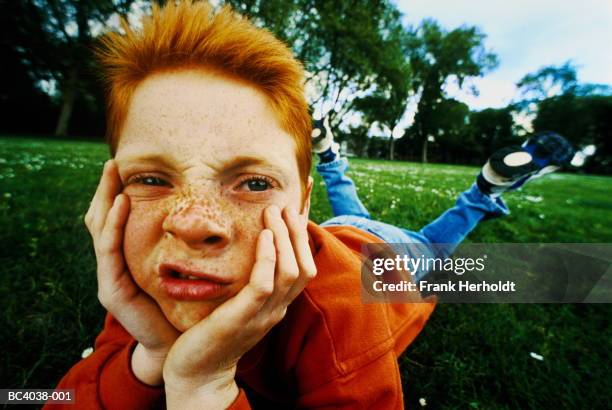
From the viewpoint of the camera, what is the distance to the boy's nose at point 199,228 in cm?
80

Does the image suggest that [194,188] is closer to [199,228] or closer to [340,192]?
[199,228]

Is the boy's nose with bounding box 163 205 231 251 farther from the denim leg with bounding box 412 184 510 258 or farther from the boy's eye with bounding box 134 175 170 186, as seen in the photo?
the denim leg with bounding box 412 184 510 258

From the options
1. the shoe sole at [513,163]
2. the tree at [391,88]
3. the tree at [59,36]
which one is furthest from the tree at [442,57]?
the shoe sole at [513,163]

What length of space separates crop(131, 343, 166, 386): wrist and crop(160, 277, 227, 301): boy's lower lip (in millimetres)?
409

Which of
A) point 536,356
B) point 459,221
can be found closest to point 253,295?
point 536,356

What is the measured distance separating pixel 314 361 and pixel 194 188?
31.3 inches

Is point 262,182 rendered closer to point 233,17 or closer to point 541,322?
point 233,17

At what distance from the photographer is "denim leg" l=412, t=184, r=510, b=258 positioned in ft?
9.23

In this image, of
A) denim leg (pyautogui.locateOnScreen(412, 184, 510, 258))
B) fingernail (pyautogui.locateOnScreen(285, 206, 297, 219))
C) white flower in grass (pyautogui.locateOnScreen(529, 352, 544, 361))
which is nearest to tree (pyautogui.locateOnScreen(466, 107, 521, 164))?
denim leg (pyautogui.locateOnScreen(412, 184, 510, 258))

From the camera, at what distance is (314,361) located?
1.12 meters

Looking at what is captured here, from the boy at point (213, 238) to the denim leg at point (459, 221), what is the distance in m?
1.90

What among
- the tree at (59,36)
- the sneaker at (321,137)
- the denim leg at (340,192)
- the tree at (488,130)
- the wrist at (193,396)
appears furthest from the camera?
the tree at (488,130)

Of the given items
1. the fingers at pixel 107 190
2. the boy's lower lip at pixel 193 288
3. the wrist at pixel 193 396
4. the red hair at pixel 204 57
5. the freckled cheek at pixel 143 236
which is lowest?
the wrist at pixel 193 396

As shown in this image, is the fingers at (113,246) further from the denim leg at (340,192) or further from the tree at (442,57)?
the tree at (442,57)
